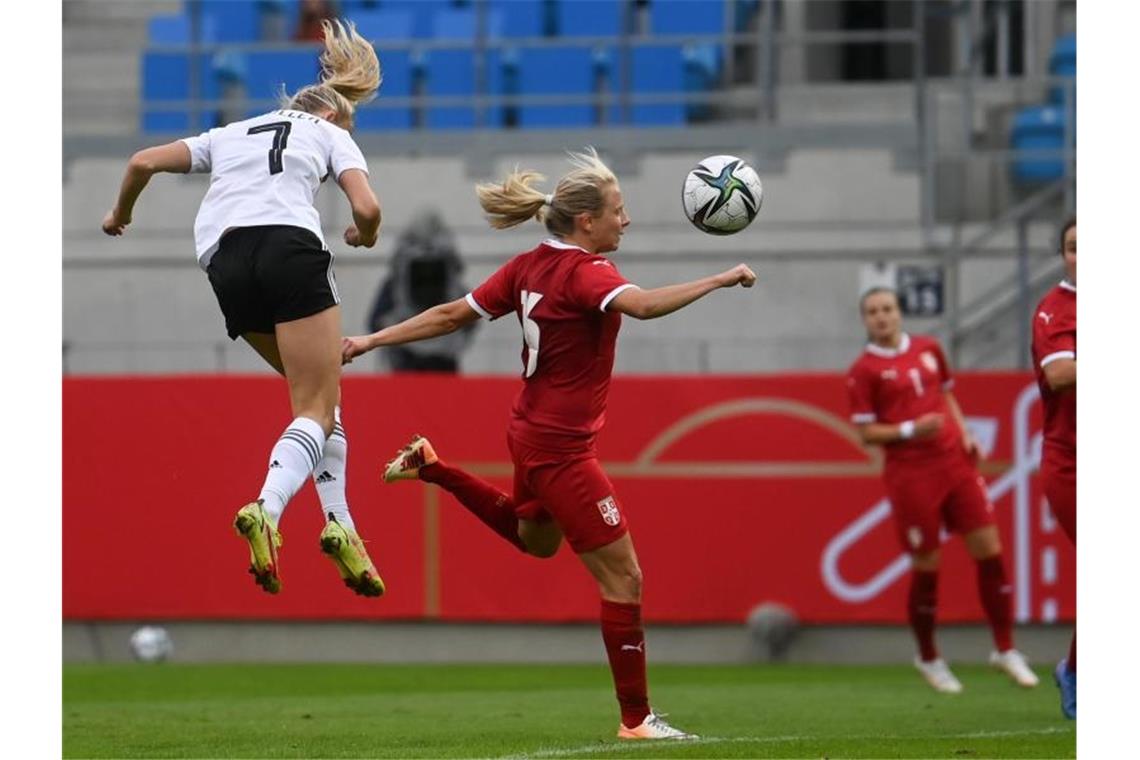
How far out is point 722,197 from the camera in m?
7.80

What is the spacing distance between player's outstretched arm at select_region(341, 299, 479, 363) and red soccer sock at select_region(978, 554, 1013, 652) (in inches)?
202

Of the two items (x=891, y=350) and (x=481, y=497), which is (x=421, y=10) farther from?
(x=481, y=497)

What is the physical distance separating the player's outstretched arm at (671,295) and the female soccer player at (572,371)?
0.84ft

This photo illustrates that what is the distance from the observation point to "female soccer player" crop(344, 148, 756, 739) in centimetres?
770

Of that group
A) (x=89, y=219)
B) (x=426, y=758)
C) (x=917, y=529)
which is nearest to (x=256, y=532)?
(x=426, y=758)

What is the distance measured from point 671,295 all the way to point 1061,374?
2149 millimetres

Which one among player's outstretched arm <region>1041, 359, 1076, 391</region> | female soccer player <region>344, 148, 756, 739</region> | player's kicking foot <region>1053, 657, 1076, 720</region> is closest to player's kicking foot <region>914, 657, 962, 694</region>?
player's kicking foot <region>1053, 657, 1076, 720</region>

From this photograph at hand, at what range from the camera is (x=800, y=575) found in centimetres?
1391

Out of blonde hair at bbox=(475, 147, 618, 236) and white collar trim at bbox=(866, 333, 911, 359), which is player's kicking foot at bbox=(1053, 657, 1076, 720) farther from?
blonde hair at bbox=(475, 147, 618, 236)

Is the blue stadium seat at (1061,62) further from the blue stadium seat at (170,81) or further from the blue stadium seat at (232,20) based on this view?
the blue stadium seat at (170,81)

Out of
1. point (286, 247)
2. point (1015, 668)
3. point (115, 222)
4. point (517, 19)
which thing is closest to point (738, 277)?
point (286, 247)

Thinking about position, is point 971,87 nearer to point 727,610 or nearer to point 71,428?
point 727,610

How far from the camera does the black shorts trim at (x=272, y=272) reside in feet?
24.1
